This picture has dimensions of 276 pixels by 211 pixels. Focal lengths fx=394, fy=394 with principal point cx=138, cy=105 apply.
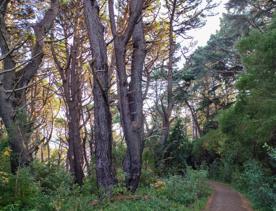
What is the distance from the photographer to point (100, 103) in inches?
438

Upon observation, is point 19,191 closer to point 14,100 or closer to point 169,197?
point 14,100

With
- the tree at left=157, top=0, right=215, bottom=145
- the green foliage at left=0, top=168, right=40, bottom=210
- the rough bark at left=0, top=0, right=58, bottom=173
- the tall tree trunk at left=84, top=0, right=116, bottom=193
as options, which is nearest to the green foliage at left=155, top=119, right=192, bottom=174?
the tree at left=157, top=0, right=215, bottom=145

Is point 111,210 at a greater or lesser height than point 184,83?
lesser

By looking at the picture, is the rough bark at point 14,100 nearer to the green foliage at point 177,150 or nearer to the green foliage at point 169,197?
the green foliage at point 169,197

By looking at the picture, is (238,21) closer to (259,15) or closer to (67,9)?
(259,15)

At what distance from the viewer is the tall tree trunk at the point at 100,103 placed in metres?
10.8

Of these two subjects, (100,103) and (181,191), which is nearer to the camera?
(100,103)

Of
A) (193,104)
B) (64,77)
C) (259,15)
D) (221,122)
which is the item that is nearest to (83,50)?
(64,77)

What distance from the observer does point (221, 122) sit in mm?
17250

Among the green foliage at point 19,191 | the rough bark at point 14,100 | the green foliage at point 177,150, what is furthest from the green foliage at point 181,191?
the green foliage at point 177,150

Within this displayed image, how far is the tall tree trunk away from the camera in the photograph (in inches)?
425

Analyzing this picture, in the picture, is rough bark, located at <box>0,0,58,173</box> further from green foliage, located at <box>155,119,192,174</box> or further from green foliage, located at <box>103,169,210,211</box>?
green foliage, located at <box>155,119,192,174</box>

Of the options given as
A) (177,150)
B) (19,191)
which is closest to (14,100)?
(19,191)

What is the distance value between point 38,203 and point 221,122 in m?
10.4
